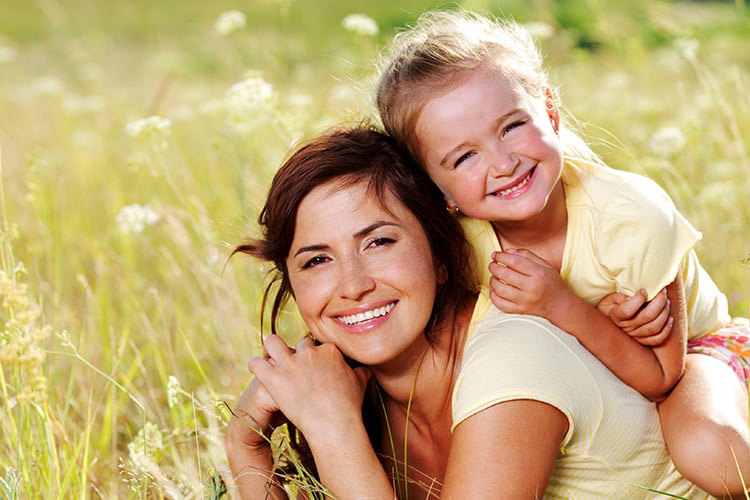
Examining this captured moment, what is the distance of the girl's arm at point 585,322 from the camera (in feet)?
7.63

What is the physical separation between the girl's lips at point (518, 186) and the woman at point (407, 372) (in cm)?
16

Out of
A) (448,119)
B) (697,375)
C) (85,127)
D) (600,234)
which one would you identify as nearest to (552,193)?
(600,234)

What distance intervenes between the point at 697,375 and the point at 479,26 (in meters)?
1.10

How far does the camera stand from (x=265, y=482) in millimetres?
2473

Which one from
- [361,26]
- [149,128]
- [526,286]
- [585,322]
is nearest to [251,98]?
[149,128]

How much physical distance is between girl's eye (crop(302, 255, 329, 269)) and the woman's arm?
556 mm

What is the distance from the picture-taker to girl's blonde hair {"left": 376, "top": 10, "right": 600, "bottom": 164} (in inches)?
99.2

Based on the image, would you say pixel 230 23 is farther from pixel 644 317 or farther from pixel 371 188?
pixel 644 317

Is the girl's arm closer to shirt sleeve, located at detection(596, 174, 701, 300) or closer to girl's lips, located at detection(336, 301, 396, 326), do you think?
shirt sleeve, located at detection(596, 174, 701, 300)

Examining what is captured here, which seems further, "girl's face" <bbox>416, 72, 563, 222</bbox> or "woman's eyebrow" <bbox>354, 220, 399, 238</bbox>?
"girl's face" <bbox>416, 72, 563, 222</bbox>

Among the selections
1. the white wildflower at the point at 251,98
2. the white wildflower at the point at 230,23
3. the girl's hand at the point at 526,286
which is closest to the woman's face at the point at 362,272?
the girl's hand at the point at 526,286

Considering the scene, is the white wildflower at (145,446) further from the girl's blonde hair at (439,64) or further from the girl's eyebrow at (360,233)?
the girl's blonde hair at (439,64)

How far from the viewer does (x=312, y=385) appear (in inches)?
92.3

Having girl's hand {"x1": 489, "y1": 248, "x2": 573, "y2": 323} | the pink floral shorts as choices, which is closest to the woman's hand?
girl's hand {"x1": 489, "y1": 248, "x2": 573, "y2": 323}
